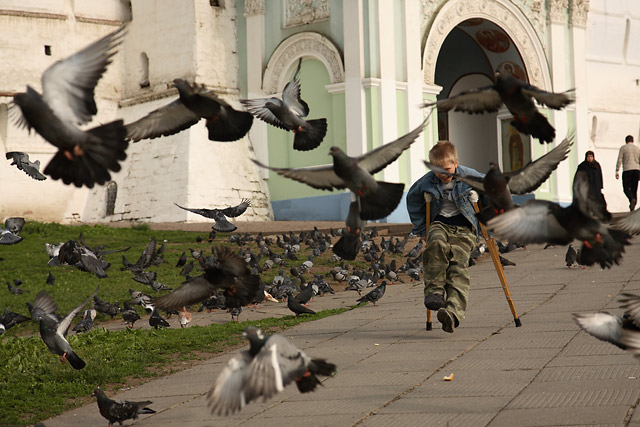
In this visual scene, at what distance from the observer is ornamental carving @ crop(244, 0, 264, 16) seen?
72.1 feet

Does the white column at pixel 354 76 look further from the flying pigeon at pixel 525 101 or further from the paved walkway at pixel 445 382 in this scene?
the flying pigeon at pixel 525 101

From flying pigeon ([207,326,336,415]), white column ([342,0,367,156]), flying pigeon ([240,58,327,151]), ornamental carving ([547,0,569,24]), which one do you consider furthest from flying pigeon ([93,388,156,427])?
ornamental carving ([547,0,569,24])

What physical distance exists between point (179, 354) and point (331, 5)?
47.8 feet

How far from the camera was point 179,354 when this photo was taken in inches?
288

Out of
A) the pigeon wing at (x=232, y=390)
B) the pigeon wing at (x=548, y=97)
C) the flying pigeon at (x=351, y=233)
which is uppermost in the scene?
the pigeon wing at (x=548, y=97)

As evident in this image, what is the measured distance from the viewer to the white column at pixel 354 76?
2016 centimetres

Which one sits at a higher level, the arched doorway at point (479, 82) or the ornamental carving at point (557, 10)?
the ornamental carving at point (557, 10)

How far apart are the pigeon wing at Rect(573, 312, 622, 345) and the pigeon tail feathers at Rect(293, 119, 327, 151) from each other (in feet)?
5.13

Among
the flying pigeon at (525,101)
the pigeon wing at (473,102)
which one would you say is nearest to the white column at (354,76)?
the pigeon wing at (473,102)

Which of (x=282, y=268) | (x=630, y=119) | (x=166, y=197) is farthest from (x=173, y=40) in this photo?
(x=630, y=119)

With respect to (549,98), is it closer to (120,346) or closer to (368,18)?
(120,346)

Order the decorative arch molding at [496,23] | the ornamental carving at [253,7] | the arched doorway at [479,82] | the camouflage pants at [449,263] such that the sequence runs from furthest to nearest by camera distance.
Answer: the arched doorway at [479,82], the ornamental carving at [253,7], the decorative arch molding at [496,23], the camouflage pants at [449,263]

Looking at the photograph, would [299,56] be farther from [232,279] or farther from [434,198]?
[232,279]

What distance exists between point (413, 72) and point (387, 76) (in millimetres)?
828
